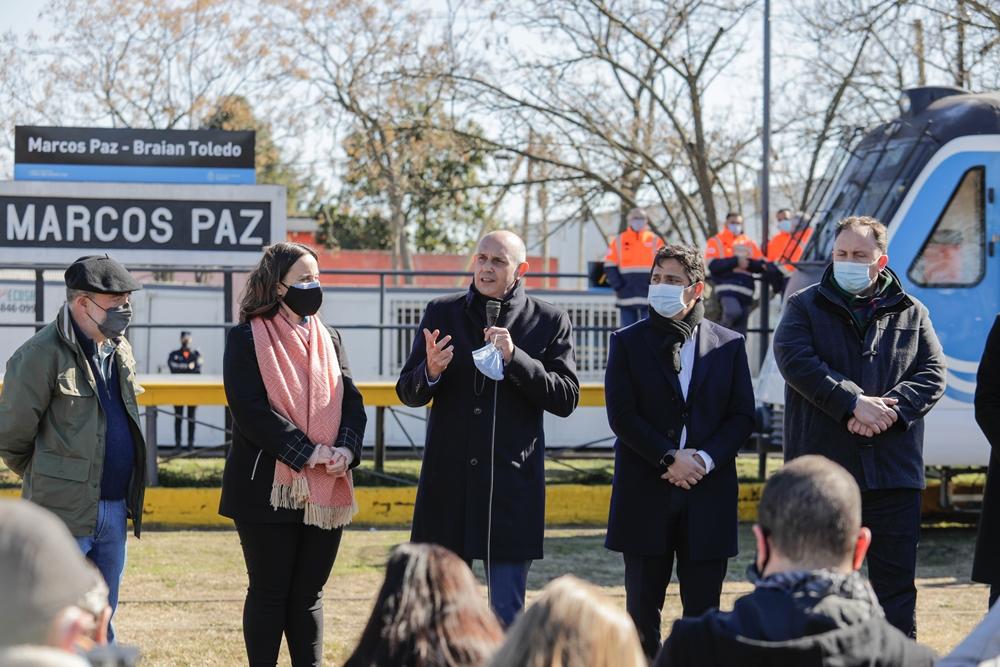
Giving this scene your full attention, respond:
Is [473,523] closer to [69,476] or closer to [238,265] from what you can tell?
[69,476]

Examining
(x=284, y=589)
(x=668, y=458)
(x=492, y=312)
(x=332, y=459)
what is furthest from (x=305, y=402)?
(x=668, y=458)

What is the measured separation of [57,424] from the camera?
17.1 feet

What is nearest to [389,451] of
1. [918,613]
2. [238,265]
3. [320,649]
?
[238,265]

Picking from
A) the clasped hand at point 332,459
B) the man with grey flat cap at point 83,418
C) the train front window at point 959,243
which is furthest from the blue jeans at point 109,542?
the train front window at point 959,243

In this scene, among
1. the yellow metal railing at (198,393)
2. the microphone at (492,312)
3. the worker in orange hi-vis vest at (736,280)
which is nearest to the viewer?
the microphone at (492,312)

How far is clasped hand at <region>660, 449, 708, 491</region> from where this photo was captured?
218 inches

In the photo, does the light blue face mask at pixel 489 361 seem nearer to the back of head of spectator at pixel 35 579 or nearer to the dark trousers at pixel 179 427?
the back of head of spectator at pixel 35 579

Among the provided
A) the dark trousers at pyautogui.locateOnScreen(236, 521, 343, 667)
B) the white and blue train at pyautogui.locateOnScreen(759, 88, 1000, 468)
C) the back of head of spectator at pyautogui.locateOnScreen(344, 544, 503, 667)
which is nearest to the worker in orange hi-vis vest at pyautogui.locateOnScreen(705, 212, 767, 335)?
the white and blue train at pyautogui.locateOnScreen(759, 88, 1000, 468)

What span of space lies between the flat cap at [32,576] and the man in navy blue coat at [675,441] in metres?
3.64

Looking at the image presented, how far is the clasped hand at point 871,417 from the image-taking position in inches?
222

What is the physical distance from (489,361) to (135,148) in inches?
291

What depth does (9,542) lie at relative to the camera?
2.13 m

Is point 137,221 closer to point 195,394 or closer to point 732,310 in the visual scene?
point 195,394

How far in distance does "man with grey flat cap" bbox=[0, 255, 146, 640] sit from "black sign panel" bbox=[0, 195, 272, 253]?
6.06 meters
